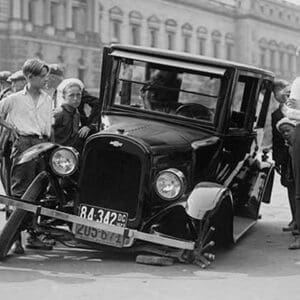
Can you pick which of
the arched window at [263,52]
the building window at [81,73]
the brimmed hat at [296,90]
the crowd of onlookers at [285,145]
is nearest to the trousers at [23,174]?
the brimmed hat at [296,90]

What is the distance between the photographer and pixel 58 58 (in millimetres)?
56969

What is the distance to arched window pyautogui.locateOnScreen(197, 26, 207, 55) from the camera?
78062 millimetres

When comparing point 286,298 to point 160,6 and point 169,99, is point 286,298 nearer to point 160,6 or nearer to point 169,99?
point 169,99

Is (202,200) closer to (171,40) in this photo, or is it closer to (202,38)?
(171,40)

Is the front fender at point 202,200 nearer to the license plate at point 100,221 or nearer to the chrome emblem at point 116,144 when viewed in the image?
the license plate at point 100,221

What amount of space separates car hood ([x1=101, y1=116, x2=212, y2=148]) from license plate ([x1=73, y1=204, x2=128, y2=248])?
0.72 m

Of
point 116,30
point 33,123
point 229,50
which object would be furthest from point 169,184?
point 229,50

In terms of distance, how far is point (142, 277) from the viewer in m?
5.95

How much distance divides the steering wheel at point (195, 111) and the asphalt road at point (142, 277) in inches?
56.0

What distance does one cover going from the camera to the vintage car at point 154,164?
20.8ft

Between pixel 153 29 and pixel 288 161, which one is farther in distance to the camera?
pixel 153 29

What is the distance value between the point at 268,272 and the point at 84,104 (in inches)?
128

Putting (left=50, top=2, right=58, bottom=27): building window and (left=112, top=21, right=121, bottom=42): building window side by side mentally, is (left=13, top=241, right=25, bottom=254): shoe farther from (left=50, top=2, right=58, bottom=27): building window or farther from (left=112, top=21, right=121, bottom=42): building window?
(left=112, top=21, right=121, bottom=42): building window

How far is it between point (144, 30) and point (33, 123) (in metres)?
64.8
